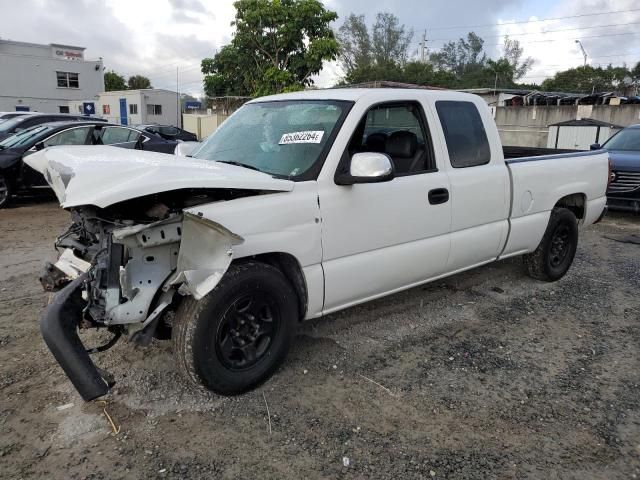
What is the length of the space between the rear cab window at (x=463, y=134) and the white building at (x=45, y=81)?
4091cm

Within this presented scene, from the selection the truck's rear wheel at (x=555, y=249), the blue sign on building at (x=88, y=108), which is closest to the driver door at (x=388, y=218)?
the truck's rear wheel at (x=555, y=249)

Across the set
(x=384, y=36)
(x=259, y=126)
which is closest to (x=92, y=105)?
(x=259, y=126)

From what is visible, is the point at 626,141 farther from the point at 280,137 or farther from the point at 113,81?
the point at 113,81

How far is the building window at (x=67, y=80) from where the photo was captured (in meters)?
46.6

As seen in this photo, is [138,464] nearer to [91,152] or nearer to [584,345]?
[91,152]

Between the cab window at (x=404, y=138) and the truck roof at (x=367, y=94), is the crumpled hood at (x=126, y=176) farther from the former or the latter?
the cab window at (x=404, y=138)

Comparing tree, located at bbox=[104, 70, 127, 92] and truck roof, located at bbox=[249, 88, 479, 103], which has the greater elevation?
tree, located at bbox=[104, 70, 127, 92]

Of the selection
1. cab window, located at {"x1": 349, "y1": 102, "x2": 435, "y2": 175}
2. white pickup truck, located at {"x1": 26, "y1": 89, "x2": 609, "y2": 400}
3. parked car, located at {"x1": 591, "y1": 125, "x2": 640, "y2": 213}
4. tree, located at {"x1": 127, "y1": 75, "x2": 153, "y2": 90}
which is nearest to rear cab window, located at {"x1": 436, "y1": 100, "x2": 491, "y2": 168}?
white pickup truck, located at {"x1": 26, "y1": 89, "x2": 609, "y2": 400}

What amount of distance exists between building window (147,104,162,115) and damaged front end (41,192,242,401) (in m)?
38.0

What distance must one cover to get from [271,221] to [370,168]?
0.71 metres

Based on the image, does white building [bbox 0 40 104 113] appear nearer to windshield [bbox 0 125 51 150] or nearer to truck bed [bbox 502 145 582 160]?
windshield [bbox 0 125 51 150]

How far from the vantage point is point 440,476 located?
2596mm

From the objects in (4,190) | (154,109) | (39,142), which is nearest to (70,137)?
(39,142)

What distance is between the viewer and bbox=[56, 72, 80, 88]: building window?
46.6 m
